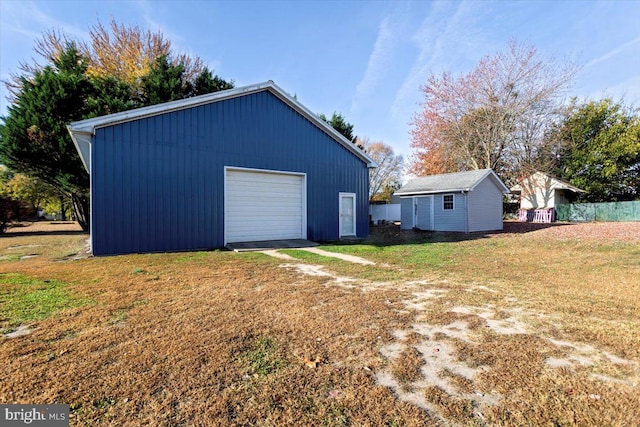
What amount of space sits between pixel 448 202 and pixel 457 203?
610 millimetres

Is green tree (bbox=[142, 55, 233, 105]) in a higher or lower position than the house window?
higher

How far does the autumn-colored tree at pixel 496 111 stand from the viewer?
21.5 meters

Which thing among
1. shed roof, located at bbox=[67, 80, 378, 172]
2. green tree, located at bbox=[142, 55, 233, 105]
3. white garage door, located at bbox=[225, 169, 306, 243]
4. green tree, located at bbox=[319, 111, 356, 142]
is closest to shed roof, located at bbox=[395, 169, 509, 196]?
shed roof, located at bbox=[67, 80, 378, 172]

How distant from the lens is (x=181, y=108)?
30.3ft

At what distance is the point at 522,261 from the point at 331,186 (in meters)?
6.99

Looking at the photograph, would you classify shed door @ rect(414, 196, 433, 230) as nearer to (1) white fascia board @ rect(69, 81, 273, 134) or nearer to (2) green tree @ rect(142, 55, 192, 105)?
(1) white fascia board @ rect(69, 81, 273, 134)

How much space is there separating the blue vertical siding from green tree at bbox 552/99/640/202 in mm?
23118

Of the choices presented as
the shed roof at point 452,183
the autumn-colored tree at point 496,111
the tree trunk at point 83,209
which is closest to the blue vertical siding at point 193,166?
the shed roof at point 452,183

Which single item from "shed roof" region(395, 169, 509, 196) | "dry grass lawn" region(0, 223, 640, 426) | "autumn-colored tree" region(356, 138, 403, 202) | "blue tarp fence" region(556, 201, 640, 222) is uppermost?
"autumn-colored tree" region(356, 138, 403, 202)

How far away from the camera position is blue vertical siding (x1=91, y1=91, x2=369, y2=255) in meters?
8.17

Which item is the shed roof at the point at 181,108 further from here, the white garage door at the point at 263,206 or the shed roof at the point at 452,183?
the shed roof at the point at 452,183

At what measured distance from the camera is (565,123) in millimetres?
25328

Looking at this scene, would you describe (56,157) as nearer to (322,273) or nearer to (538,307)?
(322,273)

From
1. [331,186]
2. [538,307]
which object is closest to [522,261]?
[538,307]
